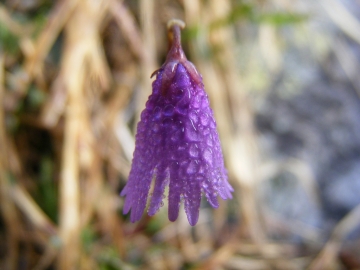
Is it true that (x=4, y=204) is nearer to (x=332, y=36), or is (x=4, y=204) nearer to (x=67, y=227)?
(x=67, y=227)

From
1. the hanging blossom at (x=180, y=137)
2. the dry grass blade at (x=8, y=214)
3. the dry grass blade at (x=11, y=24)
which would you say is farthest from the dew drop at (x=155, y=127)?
the dry grass blade at (x=11, y=24)

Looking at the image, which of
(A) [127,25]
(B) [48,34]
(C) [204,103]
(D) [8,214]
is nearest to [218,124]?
(A) [127,25]

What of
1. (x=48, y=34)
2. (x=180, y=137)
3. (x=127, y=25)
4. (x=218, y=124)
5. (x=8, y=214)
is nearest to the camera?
(x=180, y=137)

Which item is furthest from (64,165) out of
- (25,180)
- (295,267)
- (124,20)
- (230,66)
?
(295,267)

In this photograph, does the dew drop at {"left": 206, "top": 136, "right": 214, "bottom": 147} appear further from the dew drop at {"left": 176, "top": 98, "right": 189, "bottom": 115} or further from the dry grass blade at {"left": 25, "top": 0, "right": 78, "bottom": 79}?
the dry grass blade at {"left": 25, "top": 0, "right": 78, "bottom": 79}

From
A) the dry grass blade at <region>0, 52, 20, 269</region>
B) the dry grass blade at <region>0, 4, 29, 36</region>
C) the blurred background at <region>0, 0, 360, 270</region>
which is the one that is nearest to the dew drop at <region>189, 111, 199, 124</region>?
the blurred background at <region>0, 0, 360, 270</region>

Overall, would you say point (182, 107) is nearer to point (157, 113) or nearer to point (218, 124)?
point (157, 113)
